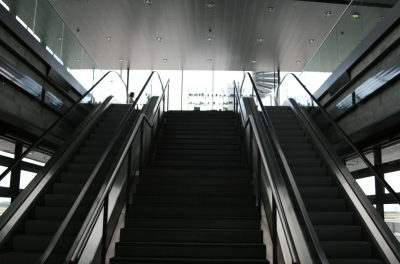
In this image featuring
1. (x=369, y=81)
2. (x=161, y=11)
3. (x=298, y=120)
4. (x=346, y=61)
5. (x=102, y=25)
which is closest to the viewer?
(x=369, y=81)

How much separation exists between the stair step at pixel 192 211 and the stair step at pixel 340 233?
916 millimetres

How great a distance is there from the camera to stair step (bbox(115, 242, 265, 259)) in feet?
14.3

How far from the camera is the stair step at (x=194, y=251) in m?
4.35

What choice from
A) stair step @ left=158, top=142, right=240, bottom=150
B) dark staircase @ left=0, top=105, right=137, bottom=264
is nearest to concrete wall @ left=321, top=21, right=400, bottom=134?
stair step @ left=158, top=142, right=240, bottom=150

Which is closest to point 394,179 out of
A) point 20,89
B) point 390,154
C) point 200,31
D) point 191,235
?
point 390,154

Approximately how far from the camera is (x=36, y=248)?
13.9 ft

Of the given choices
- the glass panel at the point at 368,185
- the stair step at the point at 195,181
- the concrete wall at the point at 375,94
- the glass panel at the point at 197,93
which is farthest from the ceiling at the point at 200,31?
the glass panel at the point at 368,185

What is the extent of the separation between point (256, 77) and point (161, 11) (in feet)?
25.2

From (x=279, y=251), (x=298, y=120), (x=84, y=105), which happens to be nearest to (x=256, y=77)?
(x=298, y=120)

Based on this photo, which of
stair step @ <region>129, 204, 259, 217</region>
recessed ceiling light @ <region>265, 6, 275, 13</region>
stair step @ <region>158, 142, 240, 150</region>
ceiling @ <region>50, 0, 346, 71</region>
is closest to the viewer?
stair step @ <region>129, 204, 259, 217</region>

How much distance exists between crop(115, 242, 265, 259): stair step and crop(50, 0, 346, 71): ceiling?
23.0 feet

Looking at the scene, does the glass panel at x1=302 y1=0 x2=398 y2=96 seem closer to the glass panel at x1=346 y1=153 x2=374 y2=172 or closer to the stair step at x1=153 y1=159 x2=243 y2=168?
the glass panel at x1=346 y1=153 x2=374 y2=172

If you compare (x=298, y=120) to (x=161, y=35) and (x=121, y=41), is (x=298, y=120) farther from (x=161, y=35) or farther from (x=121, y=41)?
(x=121, y=41)

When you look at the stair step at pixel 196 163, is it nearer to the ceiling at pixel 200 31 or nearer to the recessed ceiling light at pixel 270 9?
the ceiling at pixel 200 31
